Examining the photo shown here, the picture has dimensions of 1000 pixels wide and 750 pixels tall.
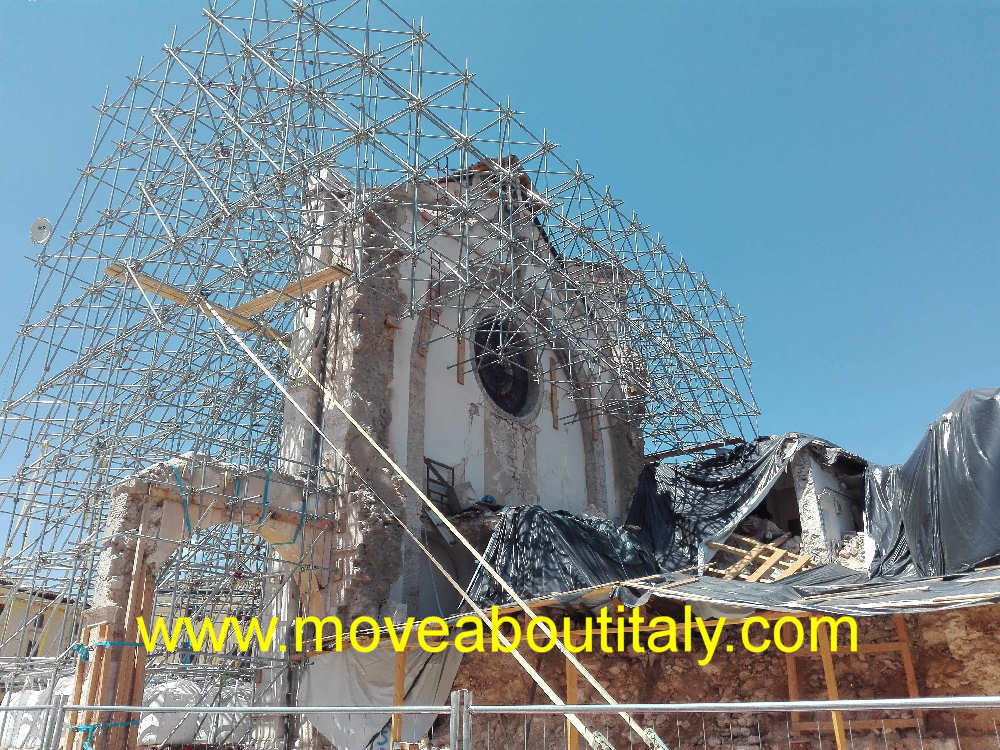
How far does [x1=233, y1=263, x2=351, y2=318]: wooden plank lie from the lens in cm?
1291

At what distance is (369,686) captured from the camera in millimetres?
11078

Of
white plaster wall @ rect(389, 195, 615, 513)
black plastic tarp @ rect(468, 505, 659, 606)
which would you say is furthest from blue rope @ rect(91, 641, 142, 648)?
white plaster wall @ rect(389, 195, 615, 513)

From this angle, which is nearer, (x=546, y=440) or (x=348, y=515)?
(x=348, y=515)

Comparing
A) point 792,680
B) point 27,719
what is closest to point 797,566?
point 792,680

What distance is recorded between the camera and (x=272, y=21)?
12977 mm

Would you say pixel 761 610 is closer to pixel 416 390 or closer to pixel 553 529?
pixel 553 529

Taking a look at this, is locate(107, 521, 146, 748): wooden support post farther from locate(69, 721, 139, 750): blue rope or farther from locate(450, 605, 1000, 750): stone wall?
locate(450, 605, 1000, 750): stone wall

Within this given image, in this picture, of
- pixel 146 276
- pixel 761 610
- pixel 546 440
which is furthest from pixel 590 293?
pixel 761 610

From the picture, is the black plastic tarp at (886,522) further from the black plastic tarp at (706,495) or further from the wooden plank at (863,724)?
the wooden plank at (863,724)

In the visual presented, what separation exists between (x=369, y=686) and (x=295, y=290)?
6572mm

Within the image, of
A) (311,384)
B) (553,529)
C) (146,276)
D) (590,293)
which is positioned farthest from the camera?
(590,293)

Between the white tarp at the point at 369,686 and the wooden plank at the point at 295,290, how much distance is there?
5694mm

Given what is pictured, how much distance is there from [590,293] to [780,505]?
6.36 metres

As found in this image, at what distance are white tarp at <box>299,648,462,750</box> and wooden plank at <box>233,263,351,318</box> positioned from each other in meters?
5.69
